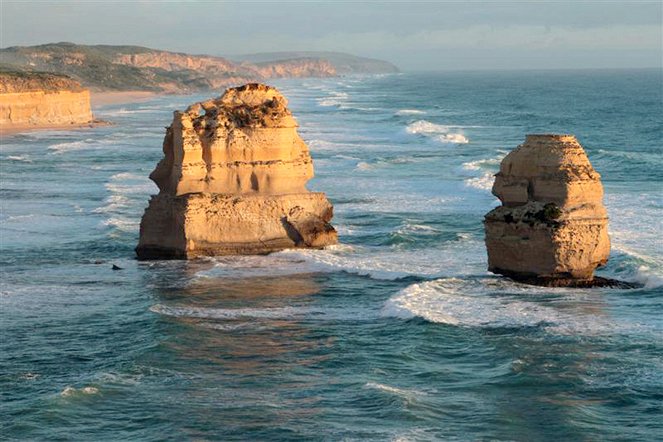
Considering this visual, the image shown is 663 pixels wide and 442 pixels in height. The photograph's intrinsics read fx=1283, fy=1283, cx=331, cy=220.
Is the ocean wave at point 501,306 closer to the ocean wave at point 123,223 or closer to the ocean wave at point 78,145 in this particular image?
the ocean wave at point 123,223

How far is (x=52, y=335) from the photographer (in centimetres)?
2552

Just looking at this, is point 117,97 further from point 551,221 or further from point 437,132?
point 551,221

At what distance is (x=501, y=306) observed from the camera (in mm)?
26766

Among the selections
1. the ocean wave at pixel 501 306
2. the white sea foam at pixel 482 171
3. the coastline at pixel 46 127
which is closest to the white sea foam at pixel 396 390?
the ocean wave at pixel 501 306

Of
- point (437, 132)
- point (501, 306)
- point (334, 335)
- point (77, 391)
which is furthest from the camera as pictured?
point (437, 132)

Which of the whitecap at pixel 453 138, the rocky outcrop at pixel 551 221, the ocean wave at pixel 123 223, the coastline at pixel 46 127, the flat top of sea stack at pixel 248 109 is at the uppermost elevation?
the flat top of sea stack at pixel 248 109

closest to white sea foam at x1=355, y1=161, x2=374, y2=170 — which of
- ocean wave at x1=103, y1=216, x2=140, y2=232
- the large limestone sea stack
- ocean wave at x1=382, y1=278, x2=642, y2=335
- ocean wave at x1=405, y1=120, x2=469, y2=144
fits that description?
ocean wave at x1=405, y1=120, x2=469, y2=144

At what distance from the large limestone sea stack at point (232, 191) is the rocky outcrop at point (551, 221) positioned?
6548 millimetres

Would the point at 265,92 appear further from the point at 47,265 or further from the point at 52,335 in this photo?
the point at 52,335

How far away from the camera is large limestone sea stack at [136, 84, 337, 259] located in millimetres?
32688

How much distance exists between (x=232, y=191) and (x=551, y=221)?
934 centimetres

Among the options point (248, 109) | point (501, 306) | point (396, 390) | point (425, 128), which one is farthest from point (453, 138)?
point (396, 390)

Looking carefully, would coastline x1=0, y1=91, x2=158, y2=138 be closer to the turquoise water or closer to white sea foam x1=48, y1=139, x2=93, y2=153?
white sea foam x1=48, y1=139, x2=93, y2=153

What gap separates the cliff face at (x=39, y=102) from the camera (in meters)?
95.1
